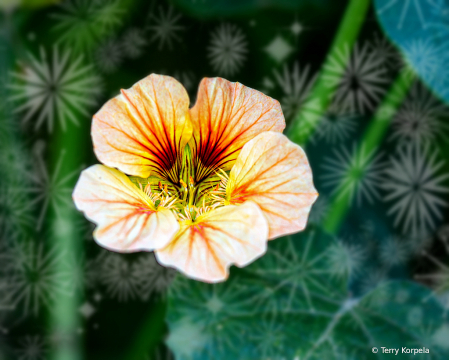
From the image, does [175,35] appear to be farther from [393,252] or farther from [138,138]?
[393,252]

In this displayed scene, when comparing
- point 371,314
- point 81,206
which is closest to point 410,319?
point 371,314

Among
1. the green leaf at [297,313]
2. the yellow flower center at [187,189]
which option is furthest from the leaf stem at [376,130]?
the yellow flower center at [187,189]

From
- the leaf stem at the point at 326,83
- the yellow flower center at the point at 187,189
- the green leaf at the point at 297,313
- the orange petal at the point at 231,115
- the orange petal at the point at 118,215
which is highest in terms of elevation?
the leaf stem at the point at 326,83

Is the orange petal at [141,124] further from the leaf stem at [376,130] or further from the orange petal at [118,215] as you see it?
the leaf stem at [376,130]

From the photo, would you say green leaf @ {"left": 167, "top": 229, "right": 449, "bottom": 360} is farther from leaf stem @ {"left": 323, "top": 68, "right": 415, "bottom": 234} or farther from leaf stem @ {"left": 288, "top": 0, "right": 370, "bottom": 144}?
leaf stem @ {"left": 288, "top": 0, "right": 370, "bottom": 144}

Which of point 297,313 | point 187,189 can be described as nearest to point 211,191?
point 187,189

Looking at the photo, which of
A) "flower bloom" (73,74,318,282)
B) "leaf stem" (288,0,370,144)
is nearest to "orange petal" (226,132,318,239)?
"flower bloom" (73,74,318,282)

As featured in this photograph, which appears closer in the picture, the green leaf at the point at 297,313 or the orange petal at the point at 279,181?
the orange petal at the point at 279,181
